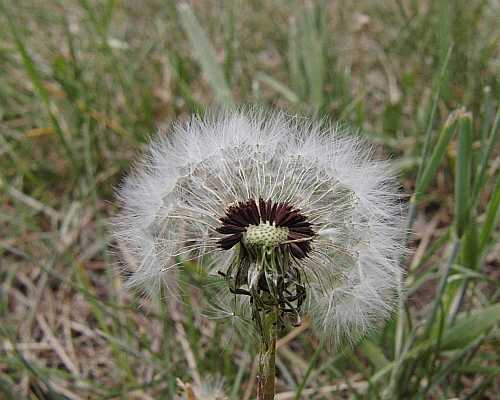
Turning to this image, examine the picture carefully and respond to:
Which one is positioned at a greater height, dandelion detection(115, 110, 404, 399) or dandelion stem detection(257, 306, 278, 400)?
dandelion detection(115, 110, 404, 399)

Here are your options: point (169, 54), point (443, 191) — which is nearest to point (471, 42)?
point (443, 191)

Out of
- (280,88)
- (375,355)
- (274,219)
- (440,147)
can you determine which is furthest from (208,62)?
(274,219)

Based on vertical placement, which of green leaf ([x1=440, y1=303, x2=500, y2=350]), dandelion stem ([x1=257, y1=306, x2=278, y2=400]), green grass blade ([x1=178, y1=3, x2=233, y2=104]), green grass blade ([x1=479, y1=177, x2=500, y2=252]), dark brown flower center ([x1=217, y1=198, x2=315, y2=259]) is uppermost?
green grass blade ([x1=178, y1=3, x2=233, y2=104])

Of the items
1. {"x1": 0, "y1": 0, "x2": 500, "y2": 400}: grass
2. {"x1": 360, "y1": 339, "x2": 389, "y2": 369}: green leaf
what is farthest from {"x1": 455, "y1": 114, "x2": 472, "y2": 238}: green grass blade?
{"x1": 360, "y1": 339, "x2": 389, "y2": 369}: green leaf

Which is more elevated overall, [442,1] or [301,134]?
[442,1]

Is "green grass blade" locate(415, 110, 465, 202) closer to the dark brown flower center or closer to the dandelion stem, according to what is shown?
the dark brown flower center

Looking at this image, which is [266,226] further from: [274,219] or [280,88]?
[280,88]

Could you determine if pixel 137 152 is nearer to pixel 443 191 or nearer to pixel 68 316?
pixel 68 316
